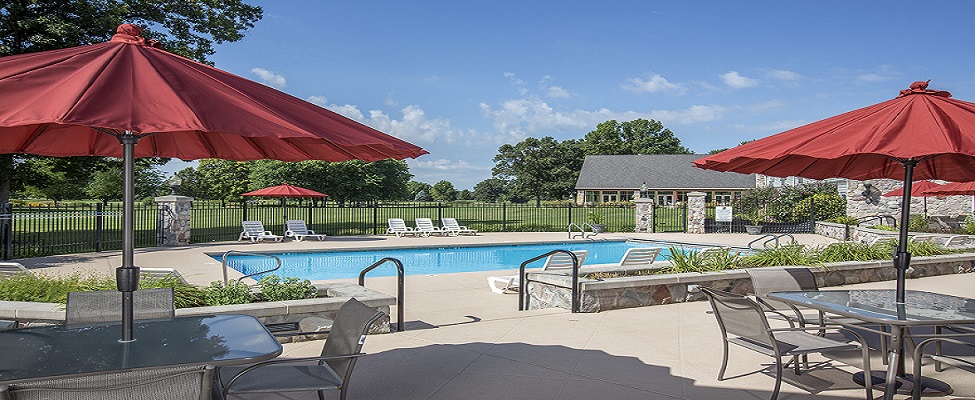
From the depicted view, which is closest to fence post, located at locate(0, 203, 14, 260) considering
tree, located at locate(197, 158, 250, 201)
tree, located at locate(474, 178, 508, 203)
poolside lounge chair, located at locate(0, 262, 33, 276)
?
poolside lounge chair, located at locate(0, 262, 33, 276)

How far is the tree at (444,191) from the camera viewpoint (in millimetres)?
115062

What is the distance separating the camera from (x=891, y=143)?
171 inches

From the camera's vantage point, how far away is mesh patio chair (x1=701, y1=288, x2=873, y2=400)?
177 inches

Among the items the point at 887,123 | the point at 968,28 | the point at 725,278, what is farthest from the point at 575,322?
the point at 968,28

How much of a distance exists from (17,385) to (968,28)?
24.4 metres

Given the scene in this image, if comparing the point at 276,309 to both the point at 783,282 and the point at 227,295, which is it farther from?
the point at 783,282

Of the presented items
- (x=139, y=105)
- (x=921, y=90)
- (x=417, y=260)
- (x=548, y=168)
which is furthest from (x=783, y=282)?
(x=548, y=168)

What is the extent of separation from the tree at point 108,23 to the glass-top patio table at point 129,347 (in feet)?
44.6

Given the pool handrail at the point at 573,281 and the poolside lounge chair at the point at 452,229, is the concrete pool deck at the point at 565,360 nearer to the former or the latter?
the pool handrail at the point at 573,281

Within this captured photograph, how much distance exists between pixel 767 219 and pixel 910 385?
2443 centimetres

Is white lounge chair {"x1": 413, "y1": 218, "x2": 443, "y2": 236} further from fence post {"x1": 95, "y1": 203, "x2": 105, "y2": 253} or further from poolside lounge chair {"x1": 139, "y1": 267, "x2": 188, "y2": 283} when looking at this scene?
poolside lounge chair {"x1": 139, "y1": 267, "x2": 188, "y2": 283}

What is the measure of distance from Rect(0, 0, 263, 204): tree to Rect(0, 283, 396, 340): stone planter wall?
1148 cm

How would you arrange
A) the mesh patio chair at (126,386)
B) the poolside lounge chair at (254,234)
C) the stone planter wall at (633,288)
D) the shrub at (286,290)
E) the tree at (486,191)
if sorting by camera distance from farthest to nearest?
the tree at (486,191) < the poolside lounge chair at (254,234) < the stone planter wall at (633,288) < the shrub at (286,290) < the mesh patio chair at (126,386)

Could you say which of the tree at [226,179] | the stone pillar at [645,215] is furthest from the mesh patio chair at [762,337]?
the tree at [226,179]
